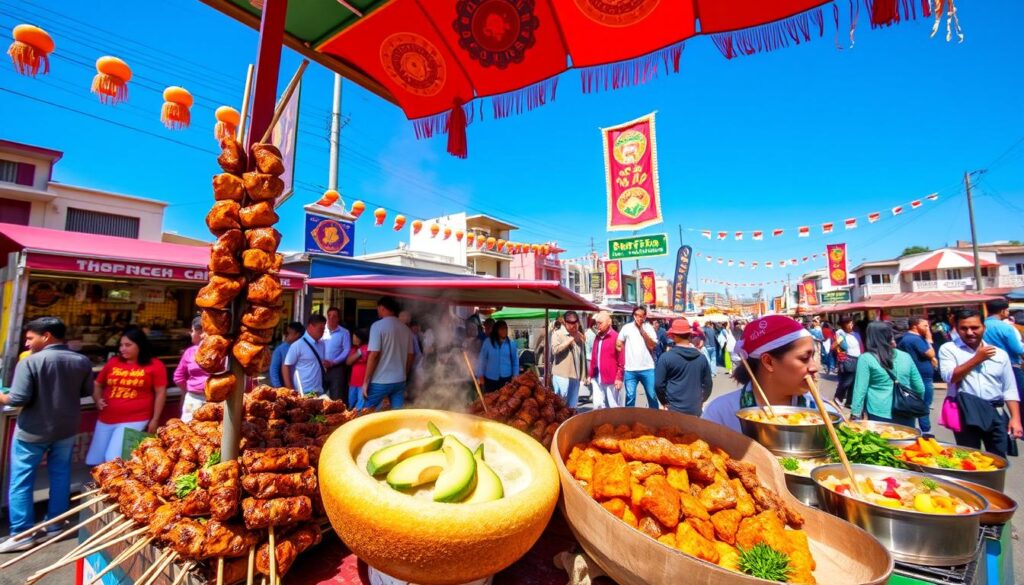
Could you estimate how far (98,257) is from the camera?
6.16 meters

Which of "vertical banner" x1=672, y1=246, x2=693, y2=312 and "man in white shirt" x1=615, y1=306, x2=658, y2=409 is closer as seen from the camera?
"man in white shirt" x1=615, y1=306, x2=658, y2=409

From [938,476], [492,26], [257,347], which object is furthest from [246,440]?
[938,476]

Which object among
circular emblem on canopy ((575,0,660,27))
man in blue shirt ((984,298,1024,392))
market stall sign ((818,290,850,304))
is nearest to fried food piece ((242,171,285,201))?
circular emblem on canopy ((575,0,660,27))

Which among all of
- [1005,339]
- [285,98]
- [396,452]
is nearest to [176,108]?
[285,98]

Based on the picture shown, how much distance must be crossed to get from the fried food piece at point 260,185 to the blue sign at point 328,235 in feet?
28.9

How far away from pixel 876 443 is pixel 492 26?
140 inches

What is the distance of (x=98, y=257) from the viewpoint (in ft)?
20.2

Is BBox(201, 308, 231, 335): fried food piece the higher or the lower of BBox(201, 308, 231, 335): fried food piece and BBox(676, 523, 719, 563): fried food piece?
Result: the higher

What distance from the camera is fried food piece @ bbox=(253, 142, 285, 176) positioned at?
6.03 ft

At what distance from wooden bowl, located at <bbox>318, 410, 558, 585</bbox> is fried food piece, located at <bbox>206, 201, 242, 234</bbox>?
117 centimetres

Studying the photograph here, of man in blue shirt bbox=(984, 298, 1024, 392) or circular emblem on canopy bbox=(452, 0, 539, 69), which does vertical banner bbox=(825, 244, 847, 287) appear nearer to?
man in blue shirt bbox=(984, 298, 1024, 392)

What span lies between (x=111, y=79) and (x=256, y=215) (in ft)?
5.44

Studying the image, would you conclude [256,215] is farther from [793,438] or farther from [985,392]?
[985,392]

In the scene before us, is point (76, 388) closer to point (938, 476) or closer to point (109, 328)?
point (938, 476)
